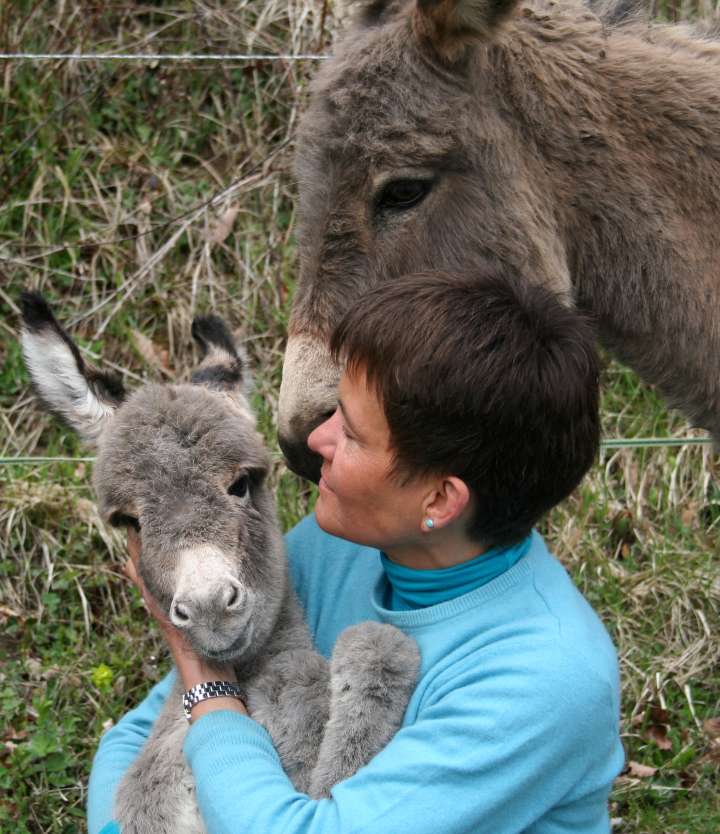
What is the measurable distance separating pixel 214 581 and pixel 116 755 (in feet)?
2.60

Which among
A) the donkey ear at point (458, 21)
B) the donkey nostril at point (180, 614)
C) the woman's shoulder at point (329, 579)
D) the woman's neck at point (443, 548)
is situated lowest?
the woman's shoulder at point (329, 579)

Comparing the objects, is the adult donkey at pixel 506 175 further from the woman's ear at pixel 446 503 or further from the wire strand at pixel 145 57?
the wire strand at pixel 145 57

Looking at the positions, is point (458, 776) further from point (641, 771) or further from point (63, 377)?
point (641, 771)

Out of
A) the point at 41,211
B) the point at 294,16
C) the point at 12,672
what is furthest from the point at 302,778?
the point at 294,16

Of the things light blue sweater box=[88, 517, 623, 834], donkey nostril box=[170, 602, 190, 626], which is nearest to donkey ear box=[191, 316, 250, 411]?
donkey nostril box=[170, 602, 190, 626]

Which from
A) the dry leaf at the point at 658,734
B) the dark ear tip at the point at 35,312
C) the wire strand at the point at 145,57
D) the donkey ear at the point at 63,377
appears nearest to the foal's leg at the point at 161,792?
the donkey ear at the point at 63,377

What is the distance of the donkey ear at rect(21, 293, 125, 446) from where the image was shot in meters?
2.79

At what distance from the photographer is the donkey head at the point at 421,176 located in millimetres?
2822

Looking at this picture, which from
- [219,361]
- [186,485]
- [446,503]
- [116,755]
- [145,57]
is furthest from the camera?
[145,57]

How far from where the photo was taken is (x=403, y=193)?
2871 mm

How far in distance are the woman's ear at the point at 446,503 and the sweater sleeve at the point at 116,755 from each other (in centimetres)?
93

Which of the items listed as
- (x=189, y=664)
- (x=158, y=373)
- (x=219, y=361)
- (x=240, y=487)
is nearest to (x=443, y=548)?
(x=240, y=487)

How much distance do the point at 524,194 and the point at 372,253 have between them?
0.44 meters

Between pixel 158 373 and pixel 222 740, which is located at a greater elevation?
pixel 222 740
